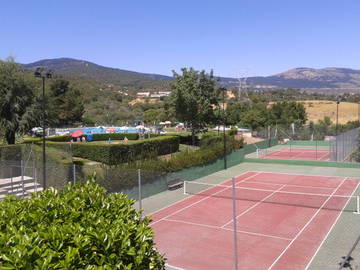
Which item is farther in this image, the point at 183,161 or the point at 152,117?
the point at 152,117

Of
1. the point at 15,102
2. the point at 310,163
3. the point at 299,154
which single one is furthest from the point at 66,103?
the point at 310,163

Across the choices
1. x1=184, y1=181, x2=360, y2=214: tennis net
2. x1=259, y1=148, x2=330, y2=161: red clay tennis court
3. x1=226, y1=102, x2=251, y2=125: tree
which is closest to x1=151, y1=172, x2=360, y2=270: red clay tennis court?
x1=184, y1=181, x2=360, y2=214: tennis net

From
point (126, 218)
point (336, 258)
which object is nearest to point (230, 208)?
point (336, 258)

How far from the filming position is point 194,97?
40.6 meters

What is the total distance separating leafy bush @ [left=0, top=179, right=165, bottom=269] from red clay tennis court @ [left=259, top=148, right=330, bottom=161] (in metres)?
30.6

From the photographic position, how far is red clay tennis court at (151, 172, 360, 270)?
12094 millimetres

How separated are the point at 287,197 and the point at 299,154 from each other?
20.2 m

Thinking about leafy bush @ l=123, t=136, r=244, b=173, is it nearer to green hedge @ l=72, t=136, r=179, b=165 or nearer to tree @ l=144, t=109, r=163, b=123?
green hedge @ l=72, t=136, r=179, b=165

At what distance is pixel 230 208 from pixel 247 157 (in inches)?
693

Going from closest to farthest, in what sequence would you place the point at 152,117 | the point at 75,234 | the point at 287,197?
the point at 75,234 < the point at 287,197 < the point at 152,117

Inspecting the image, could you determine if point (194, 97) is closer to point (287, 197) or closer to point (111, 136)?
point (111, 136)

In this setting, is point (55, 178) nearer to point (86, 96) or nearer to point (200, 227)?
point (200, 227)

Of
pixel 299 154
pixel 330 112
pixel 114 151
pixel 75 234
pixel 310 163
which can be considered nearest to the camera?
pixel 75 234

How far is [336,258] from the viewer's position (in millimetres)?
11867
